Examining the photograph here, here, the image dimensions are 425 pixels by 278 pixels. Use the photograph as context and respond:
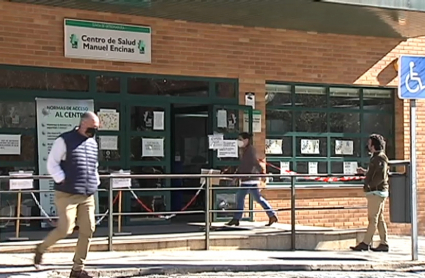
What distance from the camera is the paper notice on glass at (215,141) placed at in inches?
576

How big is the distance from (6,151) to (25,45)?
5.72 feet

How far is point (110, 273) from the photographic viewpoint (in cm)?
954

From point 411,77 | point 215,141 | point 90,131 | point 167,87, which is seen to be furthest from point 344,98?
point 90,131

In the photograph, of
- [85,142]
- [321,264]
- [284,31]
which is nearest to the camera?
[85,142]

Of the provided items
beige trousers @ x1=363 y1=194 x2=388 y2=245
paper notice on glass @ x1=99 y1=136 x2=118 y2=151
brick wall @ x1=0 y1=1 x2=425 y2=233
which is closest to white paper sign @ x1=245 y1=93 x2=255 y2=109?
brick wall @ x1=0 y1=1 x2=425 y2=233

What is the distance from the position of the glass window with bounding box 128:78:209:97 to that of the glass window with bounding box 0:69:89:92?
95 centimetres

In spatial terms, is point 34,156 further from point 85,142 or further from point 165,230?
point 85,142

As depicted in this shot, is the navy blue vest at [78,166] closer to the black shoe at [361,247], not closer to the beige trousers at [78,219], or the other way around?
the beige trousers at [78,219]

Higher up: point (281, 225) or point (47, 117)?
point (47, 117)

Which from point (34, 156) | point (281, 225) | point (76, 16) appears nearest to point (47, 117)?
point (34, 156)

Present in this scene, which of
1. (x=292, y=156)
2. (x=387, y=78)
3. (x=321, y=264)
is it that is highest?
(x=387, y=78)

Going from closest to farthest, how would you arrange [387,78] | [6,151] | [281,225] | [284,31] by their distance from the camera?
[6,151] < [281,225] < [284,31] < [387,78]

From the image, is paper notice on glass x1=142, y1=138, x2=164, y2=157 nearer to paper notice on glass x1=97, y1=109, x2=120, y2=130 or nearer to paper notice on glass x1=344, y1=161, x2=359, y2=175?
paper notice on glass x1=97, y1=109, x2=120, y2=130

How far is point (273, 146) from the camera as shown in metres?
15.6
